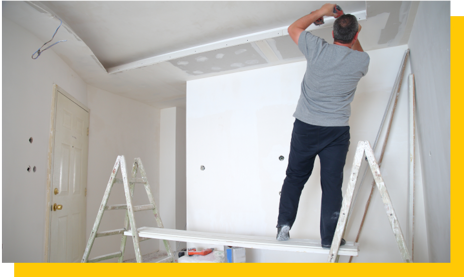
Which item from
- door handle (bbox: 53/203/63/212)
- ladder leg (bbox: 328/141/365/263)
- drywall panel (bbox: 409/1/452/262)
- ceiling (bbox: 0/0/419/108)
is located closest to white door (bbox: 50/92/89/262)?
door handle (bbox: 53/203/63/212)

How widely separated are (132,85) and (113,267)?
305 centimetres

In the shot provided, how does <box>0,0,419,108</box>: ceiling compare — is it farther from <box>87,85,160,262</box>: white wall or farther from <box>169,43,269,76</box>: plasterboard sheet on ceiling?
<box>87,85,160,262</box>: white wall

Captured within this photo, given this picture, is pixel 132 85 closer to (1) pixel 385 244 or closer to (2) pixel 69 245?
(2) pixel 69 245

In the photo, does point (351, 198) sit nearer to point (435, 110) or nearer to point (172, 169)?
point (435, 110)

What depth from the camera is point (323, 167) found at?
1.78 m

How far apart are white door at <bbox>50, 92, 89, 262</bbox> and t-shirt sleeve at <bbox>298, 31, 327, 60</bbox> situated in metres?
2.31

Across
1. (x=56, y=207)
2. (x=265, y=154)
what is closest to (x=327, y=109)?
(x=265, y=154)

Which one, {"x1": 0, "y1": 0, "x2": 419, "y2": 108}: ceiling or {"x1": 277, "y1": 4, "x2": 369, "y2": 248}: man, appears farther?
{"x1": 0, "y1": 0, "x2": 419, "y2": 108}: ceiling

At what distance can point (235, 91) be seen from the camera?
3.34m

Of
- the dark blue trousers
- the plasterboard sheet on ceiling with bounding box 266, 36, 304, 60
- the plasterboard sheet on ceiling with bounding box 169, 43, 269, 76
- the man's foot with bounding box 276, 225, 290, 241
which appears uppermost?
the plasterboard sheet on ceiling with bounding box 169, 43, 269, 76

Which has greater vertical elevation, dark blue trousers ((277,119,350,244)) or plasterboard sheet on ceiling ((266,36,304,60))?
plasterboard sheet on ceiling ((266,36,304,60))

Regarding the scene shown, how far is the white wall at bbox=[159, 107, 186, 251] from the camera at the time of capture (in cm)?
484

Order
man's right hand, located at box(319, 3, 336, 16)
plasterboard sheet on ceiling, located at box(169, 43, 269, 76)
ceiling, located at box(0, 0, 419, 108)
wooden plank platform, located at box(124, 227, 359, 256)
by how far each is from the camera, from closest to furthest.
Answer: wooden plank platform, located at box(124, 227, 359, 256) → man's right hand, located at box(319, 3, 336, 16) → ceiling, located at box(0, 0, 419, 108) → plasterboard sheet on ceiling, located at box(169, 43, 269, 76)

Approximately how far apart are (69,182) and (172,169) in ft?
6.42
